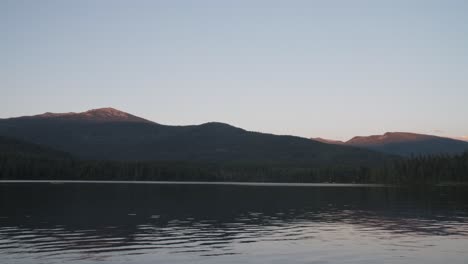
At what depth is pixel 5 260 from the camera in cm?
4159

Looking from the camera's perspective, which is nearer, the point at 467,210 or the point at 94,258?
the point at 94,258

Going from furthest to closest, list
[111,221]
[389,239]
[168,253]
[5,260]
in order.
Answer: [111,221]
[389,239]
[168,253]
[5,260]

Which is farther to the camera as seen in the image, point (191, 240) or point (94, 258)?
point (191, 240)

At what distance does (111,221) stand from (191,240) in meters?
20.9

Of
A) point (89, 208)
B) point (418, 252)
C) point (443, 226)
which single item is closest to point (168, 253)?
point (418, 252)

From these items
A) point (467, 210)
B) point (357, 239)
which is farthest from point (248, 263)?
point (467, 210)

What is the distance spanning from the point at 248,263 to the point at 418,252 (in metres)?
15.1

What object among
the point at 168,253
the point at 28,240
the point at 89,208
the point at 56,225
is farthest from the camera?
the point at 89,208

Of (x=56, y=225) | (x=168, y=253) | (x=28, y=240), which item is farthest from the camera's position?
(x=56, y=225)

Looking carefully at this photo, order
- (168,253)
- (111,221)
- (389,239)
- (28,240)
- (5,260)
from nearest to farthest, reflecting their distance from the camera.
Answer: (5,260) → (168,253) → (28,240) → (389,239) → (111,221)

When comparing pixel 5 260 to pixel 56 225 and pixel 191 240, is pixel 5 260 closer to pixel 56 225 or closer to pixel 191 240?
pixel 191 240

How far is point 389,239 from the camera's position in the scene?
2234 inches

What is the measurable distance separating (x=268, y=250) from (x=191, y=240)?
8898 mm

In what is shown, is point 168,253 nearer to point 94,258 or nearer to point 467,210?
point 94,258
